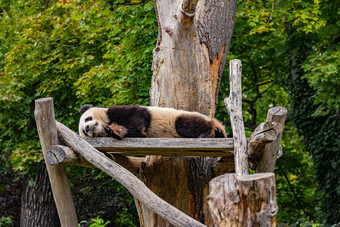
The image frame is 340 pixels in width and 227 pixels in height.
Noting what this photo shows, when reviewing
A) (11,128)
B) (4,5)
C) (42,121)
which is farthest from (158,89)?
(4,5)

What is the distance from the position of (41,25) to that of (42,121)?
717 centimetres

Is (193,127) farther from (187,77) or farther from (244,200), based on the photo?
(244,200)

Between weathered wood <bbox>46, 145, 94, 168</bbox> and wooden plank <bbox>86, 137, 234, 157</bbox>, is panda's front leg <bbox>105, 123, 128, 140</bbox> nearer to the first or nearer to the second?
wooden plank <bbox>86, 137, 234, 157</bbox>

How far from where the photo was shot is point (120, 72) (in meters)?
9.65

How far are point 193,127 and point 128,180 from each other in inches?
35.9

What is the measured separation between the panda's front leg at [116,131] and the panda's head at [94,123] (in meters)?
0.17

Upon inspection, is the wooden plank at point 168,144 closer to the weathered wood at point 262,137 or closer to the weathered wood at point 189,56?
the weathered wood at point 262,137

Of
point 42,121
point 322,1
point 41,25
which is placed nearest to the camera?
point 42,121

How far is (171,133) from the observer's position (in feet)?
16.0

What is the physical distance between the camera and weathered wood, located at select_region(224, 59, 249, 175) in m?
4.23

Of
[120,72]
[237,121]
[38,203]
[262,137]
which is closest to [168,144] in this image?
[237,121]

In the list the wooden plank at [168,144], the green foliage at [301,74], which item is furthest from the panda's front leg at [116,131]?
the green foliage at [301,74]

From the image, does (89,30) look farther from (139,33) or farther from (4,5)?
(4,5)

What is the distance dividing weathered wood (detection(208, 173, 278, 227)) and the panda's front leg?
1873mm
